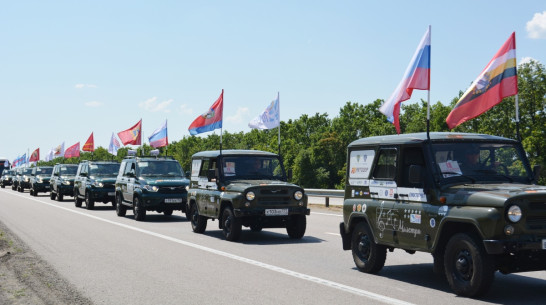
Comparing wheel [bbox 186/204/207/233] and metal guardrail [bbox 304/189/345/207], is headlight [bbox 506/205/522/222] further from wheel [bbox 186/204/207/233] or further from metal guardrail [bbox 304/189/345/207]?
metal guardrail [bbox 304/189/345/207]

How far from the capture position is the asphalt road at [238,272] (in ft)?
26.0

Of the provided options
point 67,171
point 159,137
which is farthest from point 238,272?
point 67,171

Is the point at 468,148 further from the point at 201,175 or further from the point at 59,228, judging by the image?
the point at 59,228

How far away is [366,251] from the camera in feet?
32.4

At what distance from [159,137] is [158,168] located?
1115cm

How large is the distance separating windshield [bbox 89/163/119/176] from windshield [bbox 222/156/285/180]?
14.8 m

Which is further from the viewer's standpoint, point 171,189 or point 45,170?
point 45,170

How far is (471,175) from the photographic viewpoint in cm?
836

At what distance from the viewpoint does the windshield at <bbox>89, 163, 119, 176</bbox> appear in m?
29.1

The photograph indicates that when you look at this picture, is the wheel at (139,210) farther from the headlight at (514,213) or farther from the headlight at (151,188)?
the headlight at (514,213)

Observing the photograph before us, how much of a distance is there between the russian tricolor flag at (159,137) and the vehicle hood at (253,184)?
17987mm

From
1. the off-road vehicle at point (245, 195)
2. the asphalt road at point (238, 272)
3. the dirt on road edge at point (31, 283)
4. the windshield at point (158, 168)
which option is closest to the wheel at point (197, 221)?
the off-road vehicle at point (245, 195)

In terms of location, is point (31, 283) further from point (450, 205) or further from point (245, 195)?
point (245, 195)

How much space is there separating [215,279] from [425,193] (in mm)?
3240
